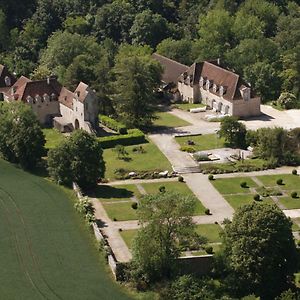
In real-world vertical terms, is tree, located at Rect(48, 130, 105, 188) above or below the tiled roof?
below

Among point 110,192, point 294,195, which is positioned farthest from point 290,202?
point 110,192

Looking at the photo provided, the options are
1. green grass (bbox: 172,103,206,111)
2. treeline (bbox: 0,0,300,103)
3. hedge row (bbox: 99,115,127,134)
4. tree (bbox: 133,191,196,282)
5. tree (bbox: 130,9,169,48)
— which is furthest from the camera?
tree (bbox: 130,9,169,48)

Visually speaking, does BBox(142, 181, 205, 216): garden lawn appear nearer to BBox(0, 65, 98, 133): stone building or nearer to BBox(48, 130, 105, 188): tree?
BBox(48, 130, 105, 188): tree

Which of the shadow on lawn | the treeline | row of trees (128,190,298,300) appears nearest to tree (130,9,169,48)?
the treeline

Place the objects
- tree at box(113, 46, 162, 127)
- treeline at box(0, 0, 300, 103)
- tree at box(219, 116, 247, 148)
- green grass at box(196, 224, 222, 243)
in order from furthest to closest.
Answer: treeline at box(0, 0, 300, 103), tree at box(113, 46, 162, 127), tree at box(219, 116, 247, 148), green grass at box(196, 224, 222, 243)

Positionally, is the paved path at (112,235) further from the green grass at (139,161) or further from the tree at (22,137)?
the tree at (22,137)

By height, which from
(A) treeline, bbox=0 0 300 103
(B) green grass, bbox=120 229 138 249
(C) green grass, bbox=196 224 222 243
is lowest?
(B) green grass, bbox=120 229 138 249

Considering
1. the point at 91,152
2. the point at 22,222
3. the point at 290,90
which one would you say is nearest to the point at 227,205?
the point at 91,152

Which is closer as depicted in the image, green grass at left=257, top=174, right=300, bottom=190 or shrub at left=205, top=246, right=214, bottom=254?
shrub at left=205, top=246, right=214, bottom=254
